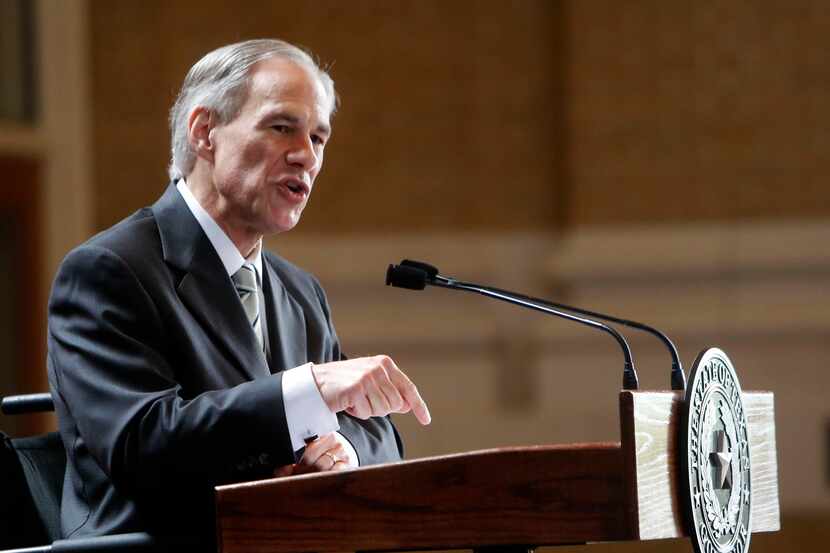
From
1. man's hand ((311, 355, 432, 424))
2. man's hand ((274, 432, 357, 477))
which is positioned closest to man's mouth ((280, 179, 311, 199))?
man's hand ((274, 432, 357, 477))

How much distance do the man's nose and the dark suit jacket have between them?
223 mm

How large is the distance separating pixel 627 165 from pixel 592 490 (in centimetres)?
475

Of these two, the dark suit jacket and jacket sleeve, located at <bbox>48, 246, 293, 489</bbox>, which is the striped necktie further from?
jacket sleeve, located at <bbox>48, 246, 293, 489</bbox>

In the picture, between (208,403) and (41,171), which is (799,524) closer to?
(41,171)

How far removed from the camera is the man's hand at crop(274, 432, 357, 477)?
2.42 m

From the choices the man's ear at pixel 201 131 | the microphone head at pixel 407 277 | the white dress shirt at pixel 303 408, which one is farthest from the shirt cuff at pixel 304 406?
the man's ear at pixel 201 131

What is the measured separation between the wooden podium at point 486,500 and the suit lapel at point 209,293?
0.53 m

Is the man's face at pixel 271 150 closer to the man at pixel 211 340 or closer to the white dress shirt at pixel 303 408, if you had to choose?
the man at pixel 211 340

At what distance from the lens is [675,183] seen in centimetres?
644

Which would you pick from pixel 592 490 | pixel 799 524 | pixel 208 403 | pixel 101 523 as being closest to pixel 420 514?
pixel 592 490

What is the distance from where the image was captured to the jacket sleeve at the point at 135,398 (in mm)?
2168

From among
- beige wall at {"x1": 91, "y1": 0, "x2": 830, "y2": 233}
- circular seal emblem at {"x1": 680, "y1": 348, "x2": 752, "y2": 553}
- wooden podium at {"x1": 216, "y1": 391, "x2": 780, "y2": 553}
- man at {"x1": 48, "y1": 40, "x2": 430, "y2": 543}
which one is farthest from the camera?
beige wall at {"x1": 91, "y1": 0, "x2": 830, "y2": 233}

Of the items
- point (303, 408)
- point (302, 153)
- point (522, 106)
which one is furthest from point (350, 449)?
point (522, 106)

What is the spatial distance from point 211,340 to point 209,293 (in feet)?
0.31
